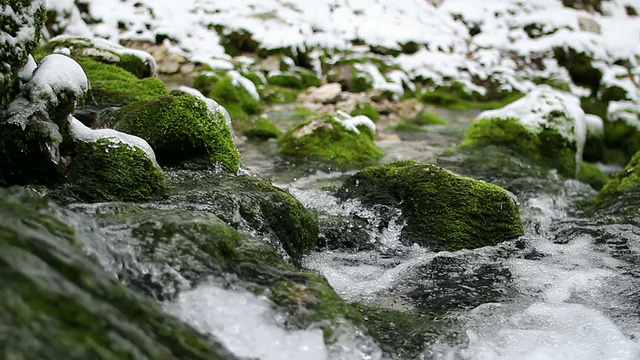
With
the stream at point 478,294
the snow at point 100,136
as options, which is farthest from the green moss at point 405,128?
the snow at point 100,136

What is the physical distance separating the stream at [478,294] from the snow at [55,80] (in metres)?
0.83

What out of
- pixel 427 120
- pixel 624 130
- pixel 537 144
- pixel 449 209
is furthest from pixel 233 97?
pixel 624 130

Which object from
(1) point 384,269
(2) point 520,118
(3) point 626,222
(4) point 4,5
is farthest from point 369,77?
(4) point 4,5

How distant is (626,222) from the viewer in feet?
18.5

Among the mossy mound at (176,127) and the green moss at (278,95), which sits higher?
the mossy mound at (176,127)

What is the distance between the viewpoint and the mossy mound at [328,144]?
8.43m

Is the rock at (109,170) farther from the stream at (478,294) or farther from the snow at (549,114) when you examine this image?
the snow at (549,114)

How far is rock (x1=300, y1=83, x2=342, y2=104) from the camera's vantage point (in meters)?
15.5

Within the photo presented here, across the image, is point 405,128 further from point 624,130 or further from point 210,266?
point 210,266

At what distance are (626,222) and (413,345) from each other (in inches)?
166

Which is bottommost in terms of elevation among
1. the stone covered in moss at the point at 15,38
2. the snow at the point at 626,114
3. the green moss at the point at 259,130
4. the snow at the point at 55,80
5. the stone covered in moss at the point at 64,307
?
the snow at the point at 626,114

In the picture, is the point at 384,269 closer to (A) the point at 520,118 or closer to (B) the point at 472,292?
(B) the point at 472,292

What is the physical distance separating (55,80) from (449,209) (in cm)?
355

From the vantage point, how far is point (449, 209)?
4742mm
